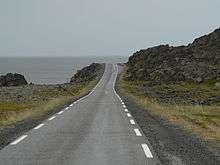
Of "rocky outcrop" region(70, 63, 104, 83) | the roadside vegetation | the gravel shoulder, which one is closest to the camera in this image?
the gravel shoulder

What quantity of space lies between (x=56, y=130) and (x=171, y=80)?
3358 inches

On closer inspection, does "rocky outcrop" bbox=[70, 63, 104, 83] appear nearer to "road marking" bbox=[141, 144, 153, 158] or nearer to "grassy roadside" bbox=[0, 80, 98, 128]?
"grassy roadside" bbox=[0, 80, 98, 128]

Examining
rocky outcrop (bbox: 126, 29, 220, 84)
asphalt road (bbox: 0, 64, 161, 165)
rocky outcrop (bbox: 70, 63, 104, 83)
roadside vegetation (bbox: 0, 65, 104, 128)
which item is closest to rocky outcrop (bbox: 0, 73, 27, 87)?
rocky outcrop (bbox: 70, 63, 104, 83)

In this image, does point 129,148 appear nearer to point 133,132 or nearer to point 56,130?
point 133,132

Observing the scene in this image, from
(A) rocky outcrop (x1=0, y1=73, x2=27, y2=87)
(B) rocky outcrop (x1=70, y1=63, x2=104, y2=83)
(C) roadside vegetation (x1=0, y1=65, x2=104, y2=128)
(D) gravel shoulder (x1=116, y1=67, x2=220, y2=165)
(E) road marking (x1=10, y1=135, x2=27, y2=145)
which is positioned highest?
(D) gravel shoulder (x1=116, y1=67, x2=220, y2=165)

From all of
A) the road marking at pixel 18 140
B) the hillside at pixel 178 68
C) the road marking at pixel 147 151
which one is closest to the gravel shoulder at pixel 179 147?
the road marking at pixel 147 151

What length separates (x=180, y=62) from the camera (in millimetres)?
110375

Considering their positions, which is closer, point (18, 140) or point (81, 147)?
point (81, 147)

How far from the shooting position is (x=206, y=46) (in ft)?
400

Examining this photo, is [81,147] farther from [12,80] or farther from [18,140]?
[12,80]

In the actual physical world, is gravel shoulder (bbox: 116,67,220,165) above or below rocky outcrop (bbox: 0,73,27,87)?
above

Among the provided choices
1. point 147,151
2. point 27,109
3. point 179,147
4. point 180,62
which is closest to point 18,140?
point 147,151

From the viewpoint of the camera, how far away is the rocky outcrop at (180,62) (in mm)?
101312

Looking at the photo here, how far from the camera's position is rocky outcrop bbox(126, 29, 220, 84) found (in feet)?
332
